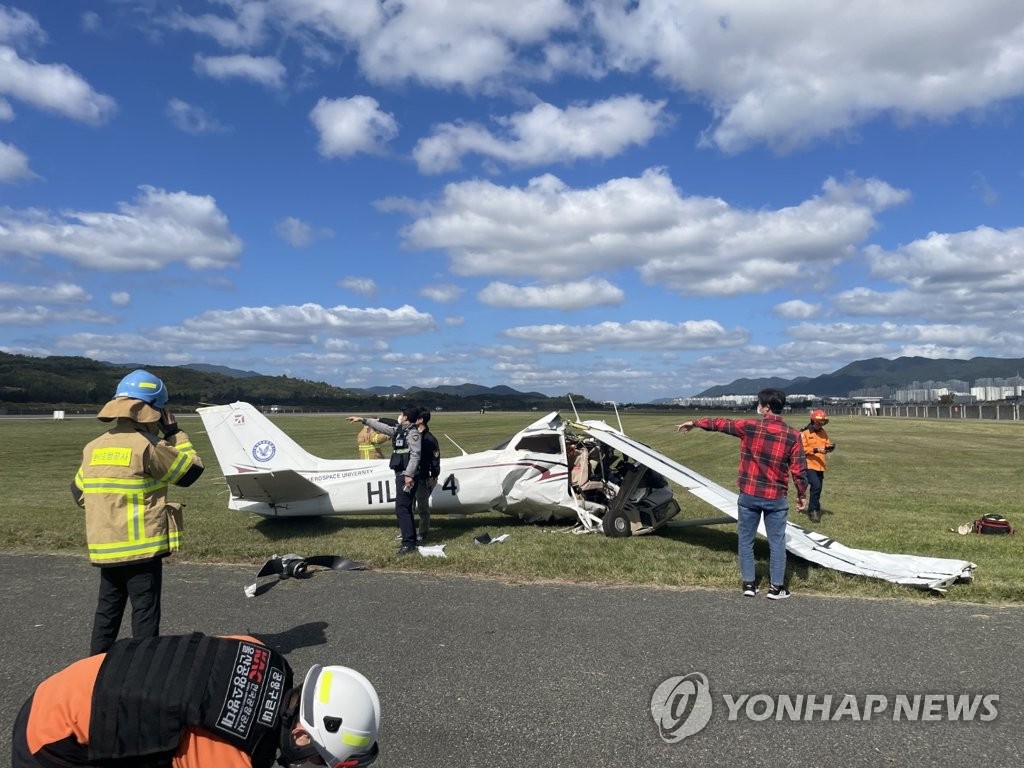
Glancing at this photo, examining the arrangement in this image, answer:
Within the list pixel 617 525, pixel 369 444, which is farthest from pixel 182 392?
pixel 617 525

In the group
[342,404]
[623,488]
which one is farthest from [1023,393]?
[623,488]

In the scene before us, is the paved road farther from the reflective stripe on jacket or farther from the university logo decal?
the university logo decal

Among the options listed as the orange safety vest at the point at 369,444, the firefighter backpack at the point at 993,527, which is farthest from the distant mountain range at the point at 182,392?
the firefighter backpack at the point at 993,527

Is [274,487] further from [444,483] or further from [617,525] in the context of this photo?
[617,525]

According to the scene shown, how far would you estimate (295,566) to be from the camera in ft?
24.0

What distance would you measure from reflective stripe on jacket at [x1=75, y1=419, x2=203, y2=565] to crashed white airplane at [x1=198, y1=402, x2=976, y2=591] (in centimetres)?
528

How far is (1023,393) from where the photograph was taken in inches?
6191

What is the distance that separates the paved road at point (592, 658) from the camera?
3.69 meters

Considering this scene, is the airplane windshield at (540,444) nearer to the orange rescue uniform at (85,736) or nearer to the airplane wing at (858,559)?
the airplane wing at (858,559)

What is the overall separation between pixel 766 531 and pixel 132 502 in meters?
5.49

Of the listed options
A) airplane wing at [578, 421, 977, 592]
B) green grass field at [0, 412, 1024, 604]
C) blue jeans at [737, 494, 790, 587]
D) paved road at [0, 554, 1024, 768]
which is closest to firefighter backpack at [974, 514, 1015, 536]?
green grass field at [0, 412, 1024, 604]

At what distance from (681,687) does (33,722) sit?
3603 millimetres

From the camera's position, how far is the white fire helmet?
2.14m

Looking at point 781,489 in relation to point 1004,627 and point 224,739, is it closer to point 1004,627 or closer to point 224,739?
point 1004,627
